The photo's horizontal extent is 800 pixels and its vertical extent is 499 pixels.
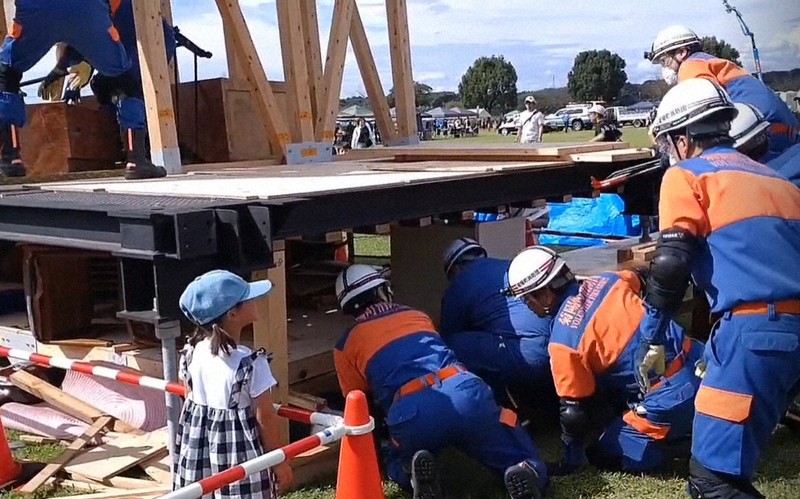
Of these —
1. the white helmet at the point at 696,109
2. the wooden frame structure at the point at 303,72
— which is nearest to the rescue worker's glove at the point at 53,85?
the wooden frame structure at the point at 303,72

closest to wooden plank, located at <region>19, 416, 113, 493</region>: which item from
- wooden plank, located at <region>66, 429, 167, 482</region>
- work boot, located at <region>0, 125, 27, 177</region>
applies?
wooden plank, located at <region>66, 429, 167, 482</region>

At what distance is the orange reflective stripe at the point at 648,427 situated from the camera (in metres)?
4.58

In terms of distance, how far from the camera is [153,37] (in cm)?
668

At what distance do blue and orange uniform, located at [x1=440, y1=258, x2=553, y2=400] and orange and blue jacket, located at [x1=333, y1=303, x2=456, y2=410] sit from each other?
0.74 meters

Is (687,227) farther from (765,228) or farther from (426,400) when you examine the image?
(426,400)

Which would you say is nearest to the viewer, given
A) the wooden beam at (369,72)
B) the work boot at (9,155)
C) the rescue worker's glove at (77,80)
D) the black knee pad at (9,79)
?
the black knee pad at (9,79)

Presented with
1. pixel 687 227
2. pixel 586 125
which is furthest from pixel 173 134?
pixel 586 125

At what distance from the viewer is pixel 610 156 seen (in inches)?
273

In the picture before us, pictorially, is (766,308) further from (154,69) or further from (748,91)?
(154,69)

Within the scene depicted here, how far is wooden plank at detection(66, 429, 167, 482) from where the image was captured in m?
4.72

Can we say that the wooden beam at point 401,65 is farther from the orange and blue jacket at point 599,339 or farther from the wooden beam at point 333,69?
the orange and blue jacket at point 599,339

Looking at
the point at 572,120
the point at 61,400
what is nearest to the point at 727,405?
the point at 61,400

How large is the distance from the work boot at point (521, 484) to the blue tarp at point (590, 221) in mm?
8250

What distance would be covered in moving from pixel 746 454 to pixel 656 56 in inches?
140
